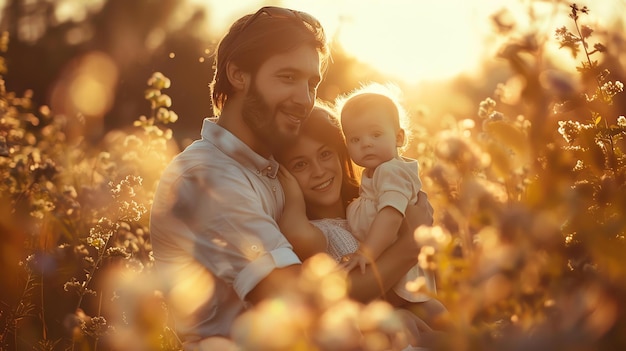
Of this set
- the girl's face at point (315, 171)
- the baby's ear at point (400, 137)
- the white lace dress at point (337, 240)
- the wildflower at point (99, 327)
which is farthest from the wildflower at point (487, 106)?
the wildflower at point (99, 327)

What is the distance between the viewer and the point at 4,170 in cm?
545

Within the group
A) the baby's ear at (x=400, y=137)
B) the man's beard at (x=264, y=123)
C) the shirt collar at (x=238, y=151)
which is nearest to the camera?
the shirt collar at (x=238, y=151)

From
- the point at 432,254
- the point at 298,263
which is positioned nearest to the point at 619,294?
the point at 432,254

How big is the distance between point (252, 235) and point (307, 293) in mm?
1595

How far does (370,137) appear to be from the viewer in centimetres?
374

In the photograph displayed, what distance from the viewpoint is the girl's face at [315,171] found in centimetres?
369

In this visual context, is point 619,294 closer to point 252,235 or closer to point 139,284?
point 139,284

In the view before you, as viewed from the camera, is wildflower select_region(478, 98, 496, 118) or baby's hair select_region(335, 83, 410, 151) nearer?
wildflower select_region(478, 98, 496, 118)

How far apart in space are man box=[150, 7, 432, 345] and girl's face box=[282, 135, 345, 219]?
133mm

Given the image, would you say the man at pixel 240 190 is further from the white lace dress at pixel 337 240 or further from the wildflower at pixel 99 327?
the wildflower at pixel 99 327

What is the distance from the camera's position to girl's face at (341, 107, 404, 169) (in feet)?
12.2

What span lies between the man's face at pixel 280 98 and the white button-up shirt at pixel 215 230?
0.47 feet

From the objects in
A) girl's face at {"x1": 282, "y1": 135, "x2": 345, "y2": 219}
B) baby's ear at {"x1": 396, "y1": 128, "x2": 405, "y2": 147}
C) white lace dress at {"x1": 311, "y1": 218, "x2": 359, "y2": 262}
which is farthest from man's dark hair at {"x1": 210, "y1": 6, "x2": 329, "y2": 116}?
white lace dress at {"x1": 311, "y1": 218, "x2": 359, "y2": 262}

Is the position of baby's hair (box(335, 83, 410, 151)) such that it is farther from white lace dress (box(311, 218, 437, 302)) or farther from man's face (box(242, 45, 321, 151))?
white lace dress (box(311, 218, 437, 302))
